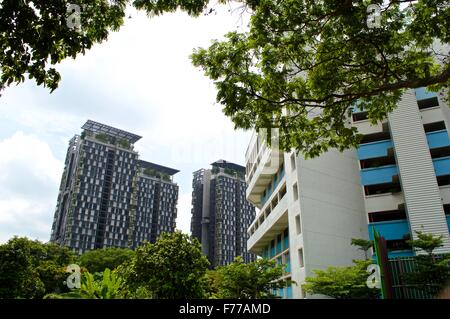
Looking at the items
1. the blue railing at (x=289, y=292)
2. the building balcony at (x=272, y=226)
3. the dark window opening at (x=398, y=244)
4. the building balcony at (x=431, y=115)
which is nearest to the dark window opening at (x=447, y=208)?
the dark window opening at (x=398, y=244)

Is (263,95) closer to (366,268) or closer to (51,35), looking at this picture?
(51,35)

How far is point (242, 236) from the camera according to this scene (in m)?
118

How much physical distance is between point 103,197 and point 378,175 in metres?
86.8

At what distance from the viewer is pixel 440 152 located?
26906 millimetres

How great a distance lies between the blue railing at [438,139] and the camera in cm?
2616

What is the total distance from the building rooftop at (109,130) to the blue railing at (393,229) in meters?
91.0

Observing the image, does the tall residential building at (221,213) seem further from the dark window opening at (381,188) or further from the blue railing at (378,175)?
the blue railing at (378,175)

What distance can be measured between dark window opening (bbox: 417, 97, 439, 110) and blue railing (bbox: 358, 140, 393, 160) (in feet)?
14.0

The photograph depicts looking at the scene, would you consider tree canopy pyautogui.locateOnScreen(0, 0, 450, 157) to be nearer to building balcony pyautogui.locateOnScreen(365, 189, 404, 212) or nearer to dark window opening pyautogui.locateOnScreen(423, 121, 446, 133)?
building balcony pyautogui.locateOnScreen(365, 189, 404, 212)

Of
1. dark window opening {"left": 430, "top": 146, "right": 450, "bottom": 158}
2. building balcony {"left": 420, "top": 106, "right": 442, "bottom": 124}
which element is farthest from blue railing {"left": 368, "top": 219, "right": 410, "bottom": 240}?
building balcony {"left": 420, "top": 106, "right": 442, "bottom": 124}

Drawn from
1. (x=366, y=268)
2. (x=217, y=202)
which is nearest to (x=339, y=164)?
(x=366, y=268)

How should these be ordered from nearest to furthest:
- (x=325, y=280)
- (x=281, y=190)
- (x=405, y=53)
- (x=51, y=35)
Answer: (x=51, y=35) → (x=405, y=53) → (x=325, y=280) → (x=281, y=190)
